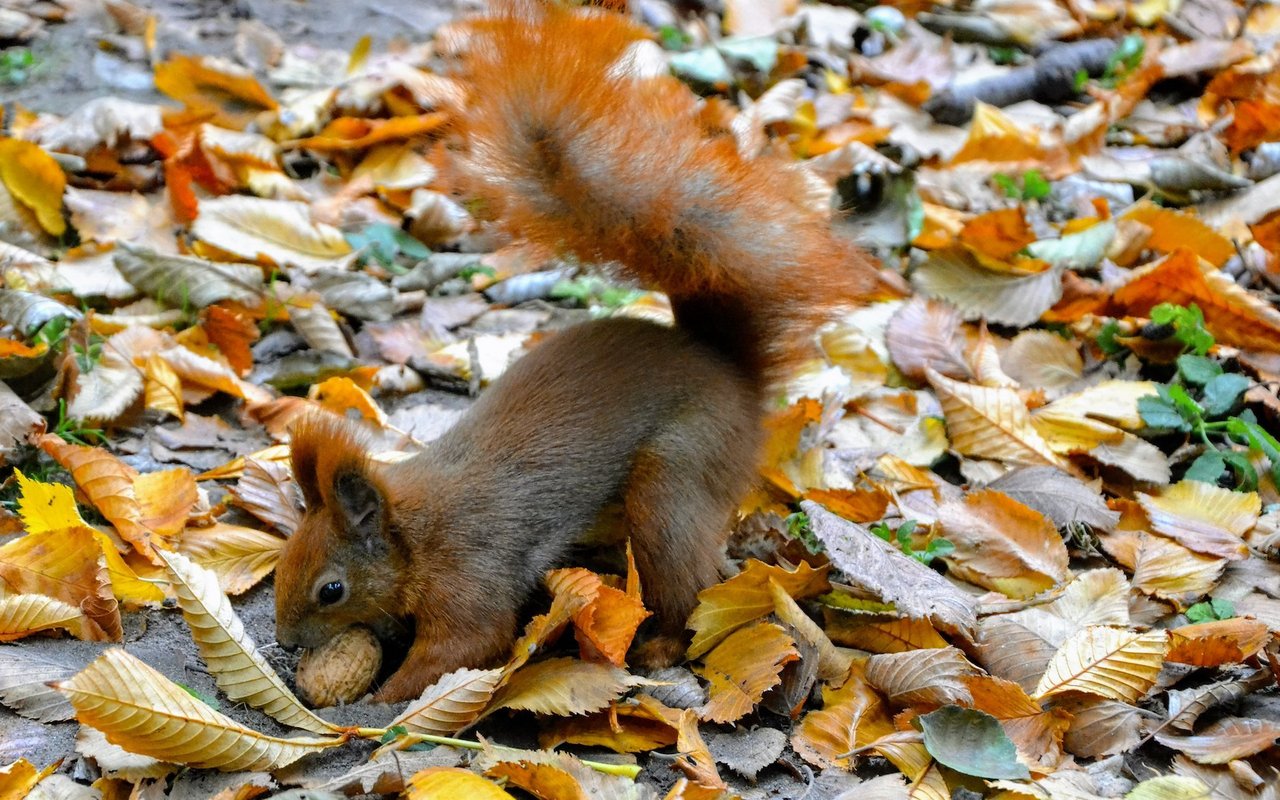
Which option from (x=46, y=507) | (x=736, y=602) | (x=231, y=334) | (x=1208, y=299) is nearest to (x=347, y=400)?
(x=231, y=334)

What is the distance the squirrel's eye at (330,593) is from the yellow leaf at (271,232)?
1.44 m

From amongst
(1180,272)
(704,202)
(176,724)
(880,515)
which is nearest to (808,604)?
(880,515)

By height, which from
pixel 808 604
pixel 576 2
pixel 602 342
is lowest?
pixel 808 604

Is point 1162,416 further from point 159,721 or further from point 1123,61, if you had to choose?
point 1123,61

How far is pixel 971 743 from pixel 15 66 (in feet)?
13.3

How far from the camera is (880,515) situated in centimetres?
254

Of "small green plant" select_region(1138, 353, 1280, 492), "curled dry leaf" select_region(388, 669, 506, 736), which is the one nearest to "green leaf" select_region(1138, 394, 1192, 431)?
"small green plant" select_region(1138, 353, 1280, 492)

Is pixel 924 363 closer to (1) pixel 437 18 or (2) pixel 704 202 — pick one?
(2) pixel 704 202

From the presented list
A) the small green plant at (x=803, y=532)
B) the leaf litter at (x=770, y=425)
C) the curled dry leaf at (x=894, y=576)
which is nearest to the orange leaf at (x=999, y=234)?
the leaf litter at (x=770, y=425)

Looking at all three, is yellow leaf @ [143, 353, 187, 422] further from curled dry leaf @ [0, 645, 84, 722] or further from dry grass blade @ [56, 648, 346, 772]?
dry grass blade @ [56, 648, 346, 772]

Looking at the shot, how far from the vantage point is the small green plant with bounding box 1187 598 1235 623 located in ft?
7.18

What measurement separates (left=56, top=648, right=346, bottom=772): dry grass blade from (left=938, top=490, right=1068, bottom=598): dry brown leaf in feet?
4.48

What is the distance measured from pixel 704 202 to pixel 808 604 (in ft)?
2.72

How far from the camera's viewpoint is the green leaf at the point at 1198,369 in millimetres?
2781
